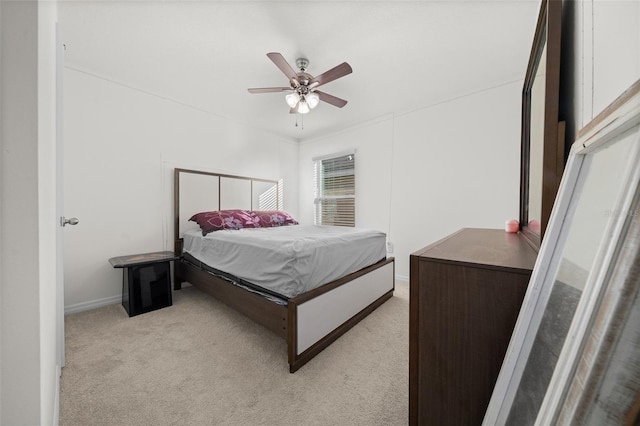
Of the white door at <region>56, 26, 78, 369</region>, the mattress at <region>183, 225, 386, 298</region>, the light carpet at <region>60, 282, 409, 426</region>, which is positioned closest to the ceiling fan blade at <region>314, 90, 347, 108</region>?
the mattress at <region>183, 225, 386, 298</region>

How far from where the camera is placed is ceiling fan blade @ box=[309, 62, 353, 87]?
6.30ft

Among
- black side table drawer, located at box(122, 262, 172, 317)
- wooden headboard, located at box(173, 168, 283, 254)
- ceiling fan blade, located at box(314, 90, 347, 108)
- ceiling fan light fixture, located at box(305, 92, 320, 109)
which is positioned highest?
ceiling fan blade, located at box(314, 90, 347, 108)

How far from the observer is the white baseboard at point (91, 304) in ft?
7.91

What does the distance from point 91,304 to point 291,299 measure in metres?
2.52

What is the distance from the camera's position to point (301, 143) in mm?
4895

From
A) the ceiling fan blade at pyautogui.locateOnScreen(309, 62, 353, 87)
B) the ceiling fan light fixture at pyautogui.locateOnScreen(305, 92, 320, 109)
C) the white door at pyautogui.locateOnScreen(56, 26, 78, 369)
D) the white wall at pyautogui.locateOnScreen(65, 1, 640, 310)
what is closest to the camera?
the white door at pyautogui.locateOnScreen(56, 26, 78, 369)

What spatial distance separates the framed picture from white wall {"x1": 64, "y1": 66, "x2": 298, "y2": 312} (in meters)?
3.53

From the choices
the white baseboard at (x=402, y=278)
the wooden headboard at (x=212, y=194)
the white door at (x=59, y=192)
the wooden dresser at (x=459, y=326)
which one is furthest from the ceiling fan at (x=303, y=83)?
the white baseboard at (x=402, y=278)

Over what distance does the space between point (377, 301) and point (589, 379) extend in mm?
2305

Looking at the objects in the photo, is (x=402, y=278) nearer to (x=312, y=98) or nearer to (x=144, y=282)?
(x=312, y=98)

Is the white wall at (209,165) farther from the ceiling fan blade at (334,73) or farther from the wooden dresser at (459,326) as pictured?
the wooden dresser at (459,326)

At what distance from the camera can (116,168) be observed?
2697 millimetres

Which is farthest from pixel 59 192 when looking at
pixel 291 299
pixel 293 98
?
pixel 293 98

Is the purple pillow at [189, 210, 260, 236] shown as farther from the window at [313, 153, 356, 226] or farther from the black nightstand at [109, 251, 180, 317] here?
the window at [313, 153, 356, 226]
